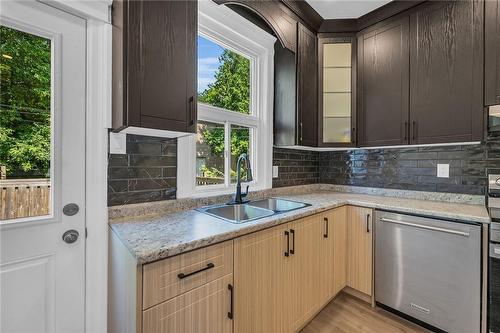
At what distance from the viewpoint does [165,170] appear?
1592 mm

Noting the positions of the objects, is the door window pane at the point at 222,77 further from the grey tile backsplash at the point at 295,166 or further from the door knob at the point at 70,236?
the door knob at the point at 70,236

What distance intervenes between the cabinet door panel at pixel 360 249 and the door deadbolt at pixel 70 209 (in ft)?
6.59

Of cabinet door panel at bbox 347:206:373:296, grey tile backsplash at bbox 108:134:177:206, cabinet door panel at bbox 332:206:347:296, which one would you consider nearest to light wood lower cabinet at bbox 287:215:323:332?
cabinet door panel at bbox 332:206:347:296

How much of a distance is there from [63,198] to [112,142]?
0.36 m

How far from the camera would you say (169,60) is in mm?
1246

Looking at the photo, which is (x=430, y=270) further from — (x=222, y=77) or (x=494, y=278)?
(x=222, y=77)

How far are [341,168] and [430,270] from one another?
52.7 inches

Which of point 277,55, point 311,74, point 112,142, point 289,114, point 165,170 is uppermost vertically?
point 277,55

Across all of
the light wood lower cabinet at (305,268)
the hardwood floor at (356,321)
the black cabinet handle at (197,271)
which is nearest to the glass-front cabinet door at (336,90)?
the light wood lower cabinet at (305,268)

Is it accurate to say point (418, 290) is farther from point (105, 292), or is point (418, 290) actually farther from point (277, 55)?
point (277, 55)

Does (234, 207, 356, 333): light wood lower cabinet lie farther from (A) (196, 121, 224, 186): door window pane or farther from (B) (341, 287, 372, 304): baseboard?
(A) (196, 121, 224, 186): door window pane

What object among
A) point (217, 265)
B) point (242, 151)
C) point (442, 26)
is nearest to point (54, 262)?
point (217, 265)

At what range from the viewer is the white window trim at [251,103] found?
1709 millimetres

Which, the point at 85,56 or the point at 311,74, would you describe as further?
the point at 311,74
